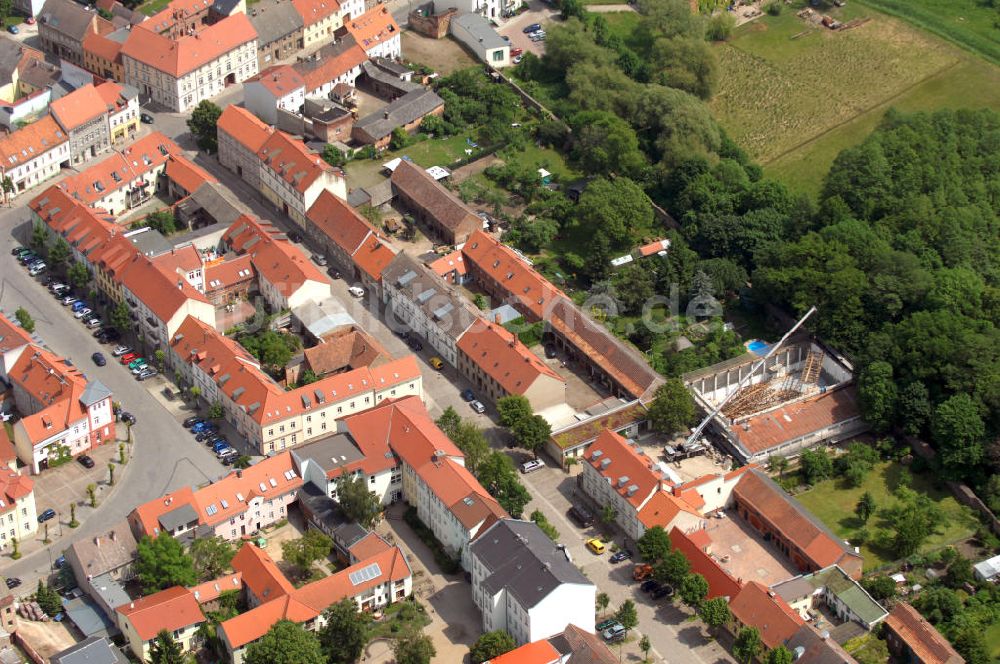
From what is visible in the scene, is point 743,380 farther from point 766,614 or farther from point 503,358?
point 766,614

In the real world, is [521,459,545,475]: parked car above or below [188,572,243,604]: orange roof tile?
below

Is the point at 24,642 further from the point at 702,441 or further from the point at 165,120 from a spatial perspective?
A: the point at 165,120

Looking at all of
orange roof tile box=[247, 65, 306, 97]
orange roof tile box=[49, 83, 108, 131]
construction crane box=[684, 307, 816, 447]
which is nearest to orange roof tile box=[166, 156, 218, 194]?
orange roof tile box=[49, 83, 108, 131]

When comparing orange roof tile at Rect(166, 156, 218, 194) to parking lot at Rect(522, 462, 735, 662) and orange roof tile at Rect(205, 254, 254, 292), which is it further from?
parking lot at Rect(522, 462, 735, 662)

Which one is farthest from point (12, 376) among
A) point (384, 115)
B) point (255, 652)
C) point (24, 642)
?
point (384, 115)

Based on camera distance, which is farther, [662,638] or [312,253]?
[312,253]

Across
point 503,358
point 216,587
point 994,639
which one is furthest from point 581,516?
point 994,639

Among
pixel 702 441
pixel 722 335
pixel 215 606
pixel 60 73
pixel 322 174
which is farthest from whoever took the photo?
pixel 60 73
